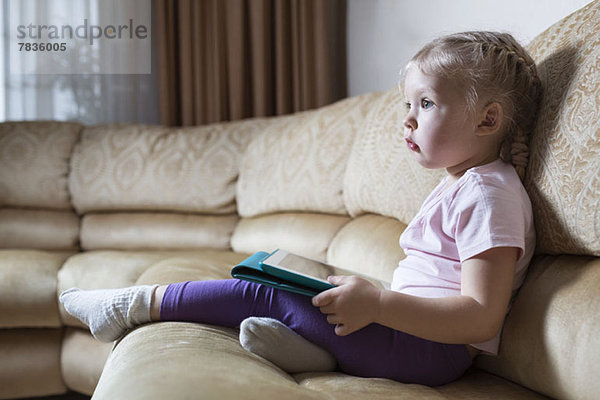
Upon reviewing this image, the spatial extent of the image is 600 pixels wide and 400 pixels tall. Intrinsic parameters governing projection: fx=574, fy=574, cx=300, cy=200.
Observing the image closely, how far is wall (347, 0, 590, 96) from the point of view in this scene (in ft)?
5.03

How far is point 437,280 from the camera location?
96cm

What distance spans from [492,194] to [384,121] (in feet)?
2.52

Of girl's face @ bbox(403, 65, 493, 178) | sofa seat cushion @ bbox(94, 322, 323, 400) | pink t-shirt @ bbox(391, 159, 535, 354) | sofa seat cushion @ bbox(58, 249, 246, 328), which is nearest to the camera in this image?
sofa seat cushion @ bbox(94, 322, 323, 400)

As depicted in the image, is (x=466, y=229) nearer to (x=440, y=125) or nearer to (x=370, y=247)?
(x=440, y=125)

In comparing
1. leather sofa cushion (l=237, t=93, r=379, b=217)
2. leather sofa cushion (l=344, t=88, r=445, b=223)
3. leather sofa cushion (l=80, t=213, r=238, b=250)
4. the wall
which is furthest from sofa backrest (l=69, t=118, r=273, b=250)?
leather sofa cushion (l=344, t=88, r=445, b=223)

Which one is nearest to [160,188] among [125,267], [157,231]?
[157,231]

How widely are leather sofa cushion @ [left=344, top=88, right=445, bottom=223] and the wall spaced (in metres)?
0.37

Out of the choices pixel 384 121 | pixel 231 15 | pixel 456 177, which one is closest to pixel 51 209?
pixel 231 15

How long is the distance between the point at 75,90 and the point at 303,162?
5.25 ft

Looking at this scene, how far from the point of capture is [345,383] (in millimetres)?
856

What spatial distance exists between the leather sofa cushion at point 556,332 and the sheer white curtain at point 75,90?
2.55m

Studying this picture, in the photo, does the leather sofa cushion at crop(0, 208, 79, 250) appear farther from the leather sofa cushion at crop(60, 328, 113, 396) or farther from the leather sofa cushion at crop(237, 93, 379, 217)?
the leather sofa cushion at crop(237, 93, 379, 217)

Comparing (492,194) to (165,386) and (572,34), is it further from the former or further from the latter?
(165,386)

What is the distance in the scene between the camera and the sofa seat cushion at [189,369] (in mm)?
671
